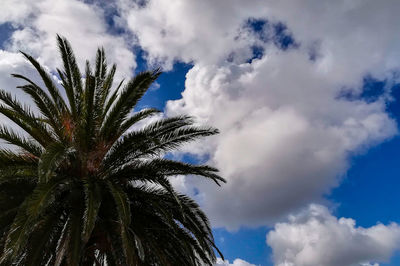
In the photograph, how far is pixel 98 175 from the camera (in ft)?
39.0

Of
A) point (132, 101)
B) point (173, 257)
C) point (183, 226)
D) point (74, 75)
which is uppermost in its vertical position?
point (74, 75)

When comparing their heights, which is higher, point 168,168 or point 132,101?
point 132,101

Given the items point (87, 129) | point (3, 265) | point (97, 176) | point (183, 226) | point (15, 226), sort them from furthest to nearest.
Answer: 1. point (183, 226)
2. point (97, 176)
3. point (87, 129)
4. point (3, 265)
5. point (15, 226)

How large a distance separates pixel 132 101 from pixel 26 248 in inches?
199

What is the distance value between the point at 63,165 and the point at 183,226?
4248 millimetres

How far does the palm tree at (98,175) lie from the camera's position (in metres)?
10.5

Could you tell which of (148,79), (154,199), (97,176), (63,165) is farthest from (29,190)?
(148,79)

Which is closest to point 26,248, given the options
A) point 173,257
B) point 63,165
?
point 63,165

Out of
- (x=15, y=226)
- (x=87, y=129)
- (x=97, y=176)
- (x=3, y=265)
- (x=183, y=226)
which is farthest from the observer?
(x=183, y=226)

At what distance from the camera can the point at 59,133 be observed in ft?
37.7

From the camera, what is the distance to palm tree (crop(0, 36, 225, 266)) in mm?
10469

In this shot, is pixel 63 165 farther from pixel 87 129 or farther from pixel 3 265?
pixel 3 265

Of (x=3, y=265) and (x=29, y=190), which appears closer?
(x=3, y=265)

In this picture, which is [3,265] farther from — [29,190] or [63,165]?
[63,165]
